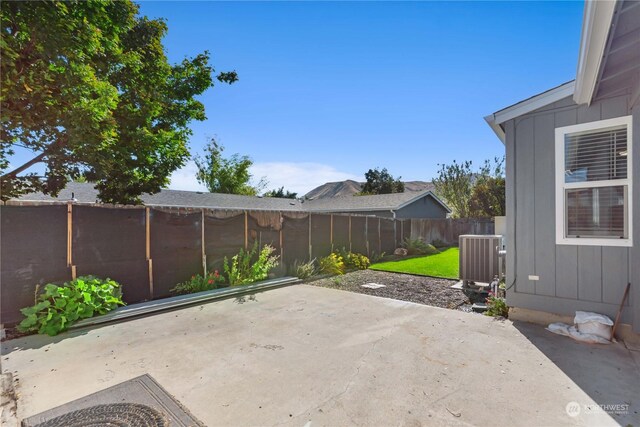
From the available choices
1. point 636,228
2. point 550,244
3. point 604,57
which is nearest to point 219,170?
point 550,244

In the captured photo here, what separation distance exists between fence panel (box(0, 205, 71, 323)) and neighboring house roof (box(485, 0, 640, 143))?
651 centimetres

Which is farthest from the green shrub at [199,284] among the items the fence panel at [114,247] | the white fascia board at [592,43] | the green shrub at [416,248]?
the green shrub at [416,248]

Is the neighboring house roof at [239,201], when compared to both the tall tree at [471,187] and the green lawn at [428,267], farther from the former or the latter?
the green lawn at [428,267]

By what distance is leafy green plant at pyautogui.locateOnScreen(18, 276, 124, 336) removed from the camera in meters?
3.77

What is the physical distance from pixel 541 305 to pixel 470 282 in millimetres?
2198

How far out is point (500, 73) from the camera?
7.16 meters

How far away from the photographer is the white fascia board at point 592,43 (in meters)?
1.99

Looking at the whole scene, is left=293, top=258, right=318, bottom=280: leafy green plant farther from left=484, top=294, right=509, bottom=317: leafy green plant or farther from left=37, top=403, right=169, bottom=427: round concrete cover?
left=37, top=403, right=169, bottom=427: round concrete cover

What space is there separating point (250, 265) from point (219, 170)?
85.9 ft

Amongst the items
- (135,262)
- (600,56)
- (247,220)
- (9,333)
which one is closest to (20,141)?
(135,262)

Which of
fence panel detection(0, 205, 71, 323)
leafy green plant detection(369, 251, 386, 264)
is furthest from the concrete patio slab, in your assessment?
leafy green plant detection(369, 251, 386, 264)

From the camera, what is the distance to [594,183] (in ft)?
12.1

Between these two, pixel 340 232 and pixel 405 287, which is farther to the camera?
pixel 340 232

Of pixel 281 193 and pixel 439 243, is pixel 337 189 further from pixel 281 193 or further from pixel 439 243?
pixel 439 243
